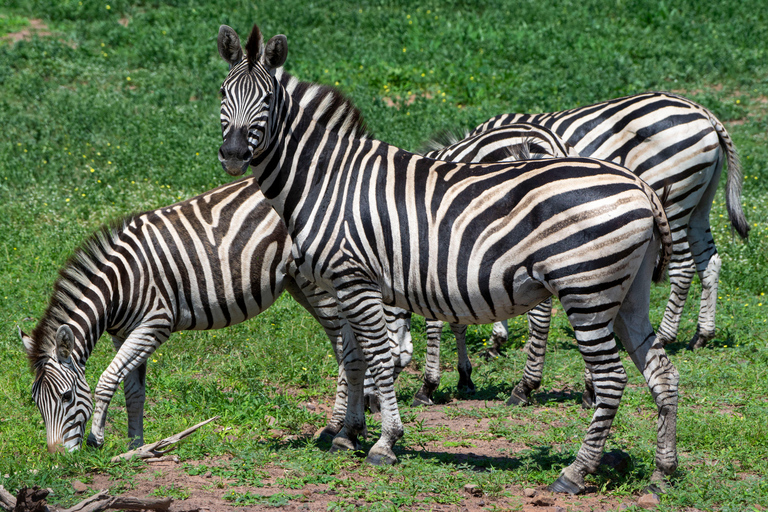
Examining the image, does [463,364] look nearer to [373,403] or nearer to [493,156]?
[373,403]

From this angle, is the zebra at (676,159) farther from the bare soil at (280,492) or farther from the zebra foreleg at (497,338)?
the bare soil at (280,492)

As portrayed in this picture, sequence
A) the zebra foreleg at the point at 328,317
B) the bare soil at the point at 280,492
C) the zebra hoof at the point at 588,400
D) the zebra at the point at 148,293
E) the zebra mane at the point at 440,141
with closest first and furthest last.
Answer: the bare soil at the point at 280,492, the zebra at the point at 148,293, the zebra foreleg at the point at 328,317, the zebra hoof at the point at 588,400, the zebra mane at the point at 440,141

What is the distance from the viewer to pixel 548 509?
16.6 feet

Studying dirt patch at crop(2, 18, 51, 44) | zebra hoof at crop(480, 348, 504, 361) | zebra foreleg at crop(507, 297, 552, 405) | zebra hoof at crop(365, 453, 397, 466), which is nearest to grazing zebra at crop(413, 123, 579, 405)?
zebra foreleg at crop(507, 297, 552, 405)

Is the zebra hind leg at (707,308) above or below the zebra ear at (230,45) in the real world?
below

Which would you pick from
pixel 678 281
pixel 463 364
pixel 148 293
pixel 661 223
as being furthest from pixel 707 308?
pixel 148 293

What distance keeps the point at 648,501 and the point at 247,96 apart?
3.99 metres

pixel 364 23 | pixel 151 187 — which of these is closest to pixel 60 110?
pixel 151 187

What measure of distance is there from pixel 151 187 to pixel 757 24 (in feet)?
54.6

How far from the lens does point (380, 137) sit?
1469cm

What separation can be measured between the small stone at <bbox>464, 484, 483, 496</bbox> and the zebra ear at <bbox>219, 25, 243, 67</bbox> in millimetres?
3569

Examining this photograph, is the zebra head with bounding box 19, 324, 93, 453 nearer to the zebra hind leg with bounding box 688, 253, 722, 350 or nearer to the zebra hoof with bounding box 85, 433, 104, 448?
the zebra hoof with bounding box 85, 433, 104, 448

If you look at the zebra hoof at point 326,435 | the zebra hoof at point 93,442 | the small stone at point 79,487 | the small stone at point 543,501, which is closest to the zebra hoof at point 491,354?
the zebra hoof at point 326,435

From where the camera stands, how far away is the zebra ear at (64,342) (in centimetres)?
589
